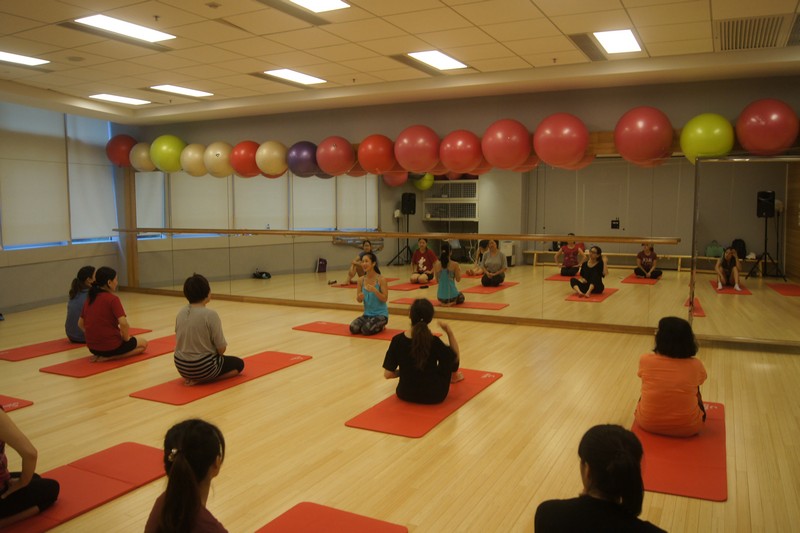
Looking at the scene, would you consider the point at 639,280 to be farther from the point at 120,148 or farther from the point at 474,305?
Answer: the point at 120,148

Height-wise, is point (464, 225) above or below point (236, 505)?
above

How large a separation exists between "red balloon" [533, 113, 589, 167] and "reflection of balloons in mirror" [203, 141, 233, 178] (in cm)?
409

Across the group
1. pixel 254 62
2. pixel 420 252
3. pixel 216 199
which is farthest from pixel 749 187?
pixel 216 199

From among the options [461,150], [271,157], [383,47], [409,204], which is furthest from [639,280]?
[271,157]

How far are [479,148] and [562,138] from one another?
961mm

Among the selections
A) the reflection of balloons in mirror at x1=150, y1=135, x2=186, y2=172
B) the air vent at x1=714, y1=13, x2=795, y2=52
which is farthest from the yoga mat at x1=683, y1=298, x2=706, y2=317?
the reflection of balloons in mirror at x1=150, y1=135, x2=186, y2=172

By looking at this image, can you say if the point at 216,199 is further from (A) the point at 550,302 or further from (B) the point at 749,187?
(B) the point at 749,187

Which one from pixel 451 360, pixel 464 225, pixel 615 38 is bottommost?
pixel 451 360

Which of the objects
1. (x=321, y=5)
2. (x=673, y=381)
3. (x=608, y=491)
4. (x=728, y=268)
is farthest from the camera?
(x=728, y=268)

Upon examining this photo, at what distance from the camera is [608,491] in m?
1.52

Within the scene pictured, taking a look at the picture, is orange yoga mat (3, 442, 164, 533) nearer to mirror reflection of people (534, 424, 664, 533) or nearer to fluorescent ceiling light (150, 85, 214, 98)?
mirror reflection of people (534, 424, 664, 533)

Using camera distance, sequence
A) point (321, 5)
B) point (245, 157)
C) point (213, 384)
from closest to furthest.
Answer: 1. point (321, 5)
2. point (213, 384)
3. point (245, 157)

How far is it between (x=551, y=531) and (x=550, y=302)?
5829 mm

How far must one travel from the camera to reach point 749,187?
6.98m
